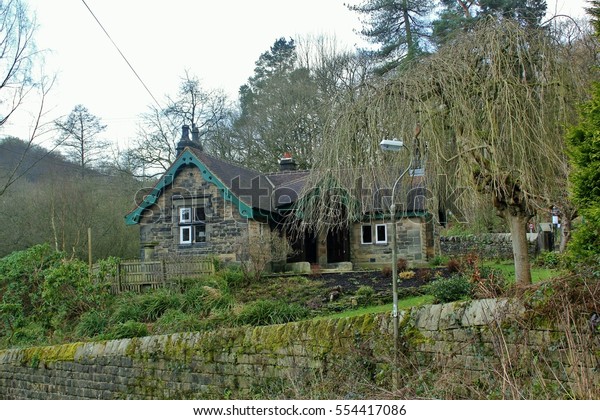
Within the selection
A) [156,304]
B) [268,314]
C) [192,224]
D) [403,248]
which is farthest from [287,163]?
[268,314]

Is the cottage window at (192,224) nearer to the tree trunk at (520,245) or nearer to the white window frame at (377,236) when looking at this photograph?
the white window frame at (377,236)

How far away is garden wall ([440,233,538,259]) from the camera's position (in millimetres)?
20328

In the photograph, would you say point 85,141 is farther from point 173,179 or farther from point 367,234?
point 367,234

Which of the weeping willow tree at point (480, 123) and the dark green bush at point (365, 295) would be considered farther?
the dark green bush at point (365, 295)

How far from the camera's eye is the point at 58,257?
573 inches

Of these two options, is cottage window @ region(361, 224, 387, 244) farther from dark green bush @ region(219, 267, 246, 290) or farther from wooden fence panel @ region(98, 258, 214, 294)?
wooden fence panel @ region(98, 258, 214, 294)

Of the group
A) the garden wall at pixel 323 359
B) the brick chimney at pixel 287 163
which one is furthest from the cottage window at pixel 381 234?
the garden wall at pixel 323 359

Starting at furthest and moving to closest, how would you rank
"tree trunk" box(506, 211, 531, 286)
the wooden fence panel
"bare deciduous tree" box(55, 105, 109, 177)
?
"bare deciduous tree" box(55, 105, 109, 177), the wooden fence panel, "tree trunk" box(506, 211, 531, 286)

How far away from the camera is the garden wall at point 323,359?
5.49m

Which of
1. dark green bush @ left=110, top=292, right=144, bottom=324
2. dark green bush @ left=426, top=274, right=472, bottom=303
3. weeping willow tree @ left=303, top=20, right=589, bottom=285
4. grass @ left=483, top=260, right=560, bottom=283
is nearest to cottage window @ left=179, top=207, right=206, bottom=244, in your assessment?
dark green bush @ left=110, top=292, right=144, bottom=324

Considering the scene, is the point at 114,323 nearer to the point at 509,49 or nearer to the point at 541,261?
the point at 509,49

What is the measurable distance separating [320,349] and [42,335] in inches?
349

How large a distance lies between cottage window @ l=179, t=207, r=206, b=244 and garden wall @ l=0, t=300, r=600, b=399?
8.99 m

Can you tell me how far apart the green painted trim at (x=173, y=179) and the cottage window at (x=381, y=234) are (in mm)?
5314
